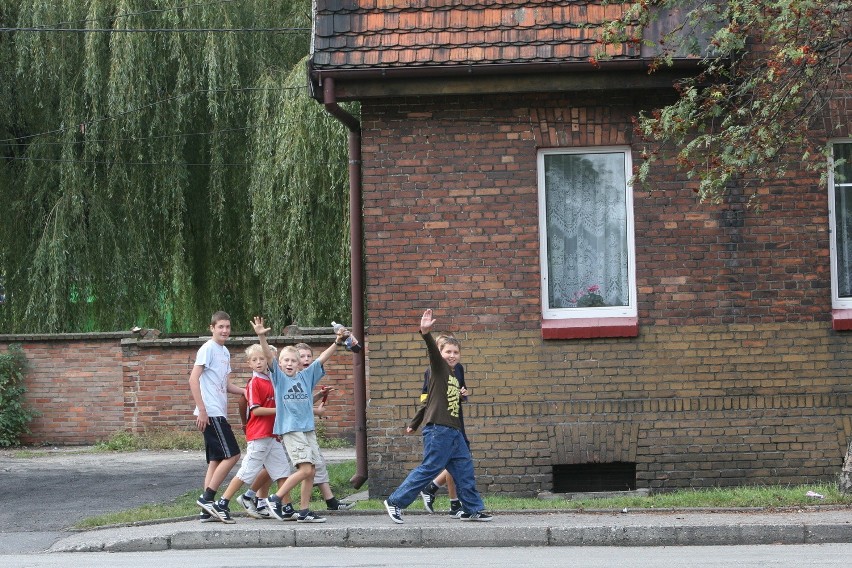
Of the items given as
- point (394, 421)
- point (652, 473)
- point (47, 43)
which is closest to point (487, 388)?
point (394, 421)

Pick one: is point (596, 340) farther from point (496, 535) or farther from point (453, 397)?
point (496, 535)

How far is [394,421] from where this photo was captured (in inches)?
474

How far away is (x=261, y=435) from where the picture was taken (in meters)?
10.8

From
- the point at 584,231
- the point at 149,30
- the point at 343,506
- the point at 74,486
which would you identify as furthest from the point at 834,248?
the point at 149,30

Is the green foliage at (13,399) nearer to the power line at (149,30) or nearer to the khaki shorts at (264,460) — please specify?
the power line at (149,30)

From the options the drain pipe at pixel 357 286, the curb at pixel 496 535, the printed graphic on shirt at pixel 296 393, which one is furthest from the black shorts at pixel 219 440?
the drain pipe at pixel 357 286

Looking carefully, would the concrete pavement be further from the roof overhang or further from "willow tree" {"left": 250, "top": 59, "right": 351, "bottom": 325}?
"willow tree" {"left": 250, "top": 59, "right": 351, "bottom": 325}

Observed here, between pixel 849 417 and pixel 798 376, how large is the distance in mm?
612

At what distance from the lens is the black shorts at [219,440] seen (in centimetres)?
1066

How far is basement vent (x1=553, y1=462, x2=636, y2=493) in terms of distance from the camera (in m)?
12.3

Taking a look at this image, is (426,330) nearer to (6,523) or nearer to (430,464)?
(430,464)

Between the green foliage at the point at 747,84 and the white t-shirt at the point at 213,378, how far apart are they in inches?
154

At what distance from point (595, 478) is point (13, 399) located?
34.4ft

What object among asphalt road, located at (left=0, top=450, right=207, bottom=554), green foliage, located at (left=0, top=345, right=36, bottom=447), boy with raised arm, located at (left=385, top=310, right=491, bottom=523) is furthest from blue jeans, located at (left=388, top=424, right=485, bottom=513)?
green foliage, located at (left=0, top=345, right=36, bottom=447)
